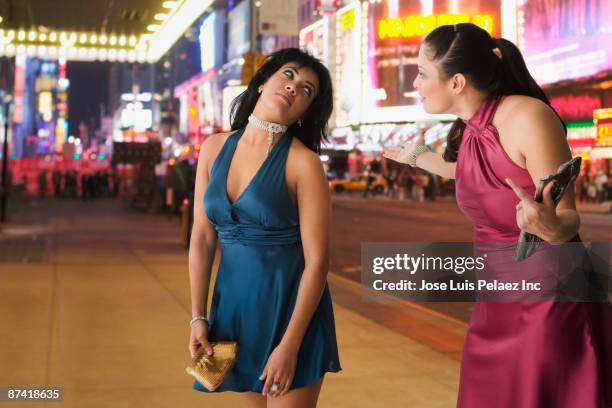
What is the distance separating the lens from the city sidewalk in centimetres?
577

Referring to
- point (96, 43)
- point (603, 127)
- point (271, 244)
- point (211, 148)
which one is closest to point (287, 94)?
point (211, 148)

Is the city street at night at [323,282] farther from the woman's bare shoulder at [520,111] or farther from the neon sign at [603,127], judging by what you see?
the neon sign at [603,127]

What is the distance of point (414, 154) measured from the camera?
9.75 ft

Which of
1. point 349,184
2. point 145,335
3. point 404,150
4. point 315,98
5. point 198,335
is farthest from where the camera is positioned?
point 349,184

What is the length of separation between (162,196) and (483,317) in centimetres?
2895

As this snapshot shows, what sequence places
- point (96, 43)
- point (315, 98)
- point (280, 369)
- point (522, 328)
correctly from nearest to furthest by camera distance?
1. point (522, 328)
2. point (280, 369)
3. point (315, 98)
4. point (96, 43)

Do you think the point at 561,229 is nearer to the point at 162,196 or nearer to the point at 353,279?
the point at 353,279

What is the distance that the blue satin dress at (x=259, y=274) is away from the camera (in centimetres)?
268

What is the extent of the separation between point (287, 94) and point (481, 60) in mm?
666

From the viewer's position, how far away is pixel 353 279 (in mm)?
12438

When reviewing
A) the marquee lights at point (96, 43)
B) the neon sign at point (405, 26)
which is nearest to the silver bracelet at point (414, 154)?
the marquee lights at point (96, 43)

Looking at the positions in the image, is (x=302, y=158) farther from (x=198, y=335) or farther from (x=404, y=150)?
(x=198, y=335)

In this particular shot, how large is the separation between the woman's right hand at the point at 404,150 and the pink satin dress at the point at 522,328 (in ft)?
1.83

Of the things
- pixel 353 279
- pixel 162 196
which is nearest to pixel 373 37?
pixel 162 196
